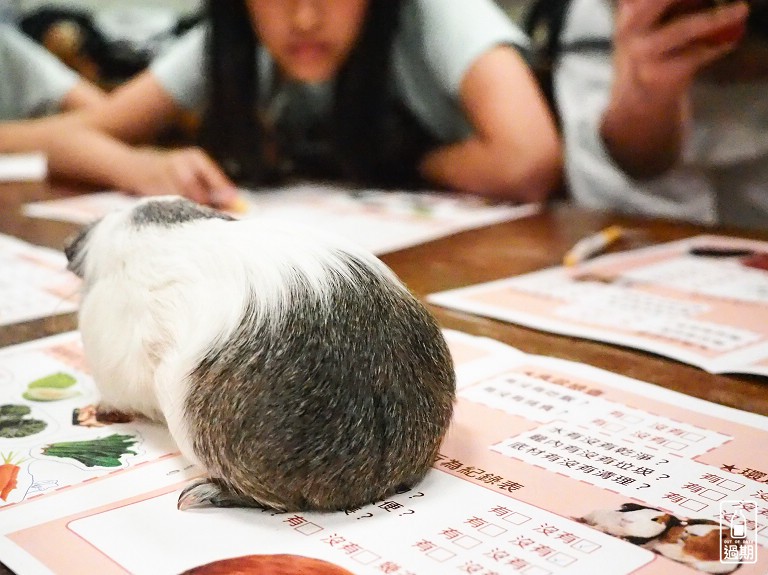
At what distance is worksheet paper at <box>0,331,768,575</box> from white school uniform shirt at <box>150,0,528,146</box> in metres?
1.06

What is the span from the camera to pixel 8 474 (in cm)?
51

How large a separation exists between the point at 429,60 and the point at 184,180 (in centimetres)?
58

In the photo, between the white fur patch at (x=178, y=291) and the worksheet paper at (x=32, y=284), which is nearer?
the white fur patch at (x=178, y=291)

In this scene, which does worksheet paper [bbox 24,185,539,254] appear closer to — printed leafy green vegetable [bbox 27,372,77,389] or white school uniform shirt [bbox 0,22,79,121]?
printed leafy green vegetable [bbox 27,372,77,389]

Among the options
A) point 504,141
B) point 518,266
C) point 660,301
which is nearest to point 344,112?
point 504,141

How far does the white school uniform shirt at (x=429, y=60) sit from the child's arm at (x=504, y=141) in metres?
0.04

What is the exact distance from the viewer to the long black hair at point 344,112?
158 centimetres

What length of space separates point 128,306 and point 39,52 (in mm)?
2196

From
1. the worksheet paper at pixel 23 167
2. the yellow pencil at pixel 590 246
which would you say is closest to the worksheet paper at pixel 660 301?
the yellow pencil at pixel 590 246

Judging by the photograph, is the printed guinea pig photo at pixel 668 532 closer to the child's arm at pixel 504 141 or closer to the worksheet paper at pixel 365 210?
the worksheet paper at pixel 365 210

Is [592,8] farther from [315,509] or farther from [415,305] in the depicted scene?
[315,509]

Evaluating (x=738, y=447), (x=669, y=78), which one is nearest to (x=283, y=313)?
(x=738, y=447)

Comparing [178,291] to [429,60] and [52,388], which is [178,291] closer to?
[52,388]

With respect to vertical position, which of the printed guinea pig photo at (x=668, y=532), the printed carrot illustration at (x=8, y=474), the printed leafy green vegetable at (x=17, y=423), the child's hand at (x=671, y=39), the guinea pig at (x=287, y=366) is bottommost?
the printed guinea pig photo at (x=668, y=532)
